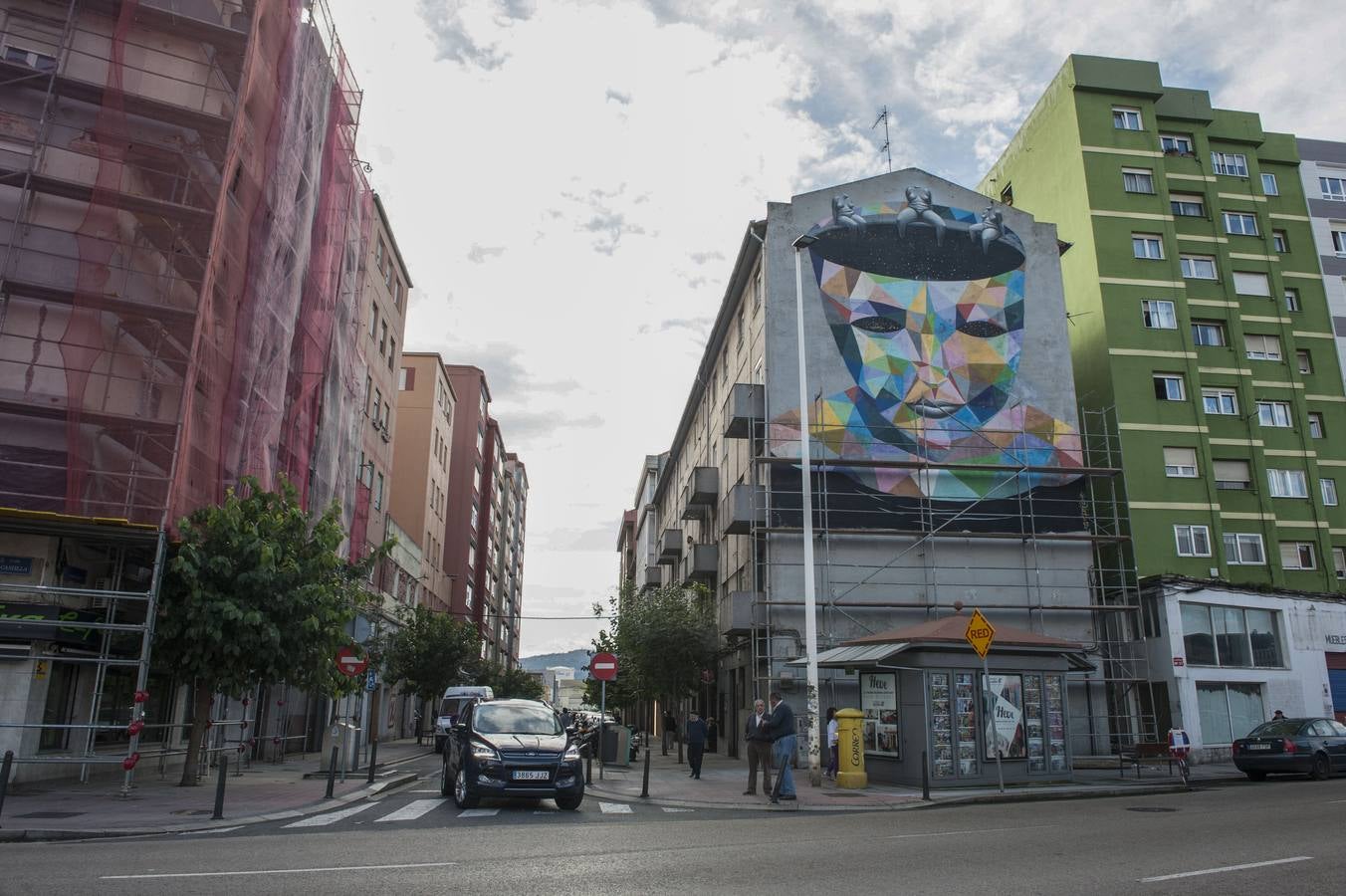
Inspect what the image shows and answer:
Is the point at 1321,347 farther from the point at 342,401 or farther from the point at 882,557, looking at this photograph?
the point at 342,401

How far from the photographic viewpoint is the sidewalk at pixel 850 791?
15805mm


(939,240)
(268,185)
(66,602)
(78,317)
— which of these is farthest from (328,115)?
(939,240)

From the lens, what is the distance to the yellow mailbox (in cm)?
1867

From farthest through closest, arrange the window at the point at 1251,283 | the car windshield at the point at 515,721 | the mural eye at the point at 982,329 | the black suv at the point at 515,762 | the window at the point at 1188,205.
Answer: the window at the point at 1188,205
the window at the point at 1251,283
the mural eye at the point at 982,329
the car windshield at the point at 515,721
the black suv at the point at 515,762

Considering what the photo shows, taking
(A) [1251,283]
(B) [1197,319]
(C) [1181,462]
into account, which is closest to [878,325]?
(C) [1181,462]

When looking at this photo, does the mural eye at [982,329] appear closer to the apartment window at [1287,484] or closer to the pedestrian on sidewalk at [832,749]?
the apartment window at [1287,484]

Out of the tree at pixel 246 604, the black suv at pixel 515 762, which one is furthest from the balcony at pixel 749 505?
the black suv at pixel 515 762

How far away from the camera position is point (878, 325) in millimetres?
29656

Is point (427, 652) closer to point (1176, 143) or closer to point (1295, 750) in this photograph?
point (1295, 750)

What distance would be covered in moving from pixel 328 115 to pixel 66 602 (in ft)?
49.8

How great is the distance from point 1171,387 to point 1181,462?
2.78m

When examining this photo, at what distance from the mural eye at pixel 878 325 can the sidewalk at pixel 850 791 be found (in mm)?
13670

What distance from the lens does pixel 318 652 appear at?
57.0 ft

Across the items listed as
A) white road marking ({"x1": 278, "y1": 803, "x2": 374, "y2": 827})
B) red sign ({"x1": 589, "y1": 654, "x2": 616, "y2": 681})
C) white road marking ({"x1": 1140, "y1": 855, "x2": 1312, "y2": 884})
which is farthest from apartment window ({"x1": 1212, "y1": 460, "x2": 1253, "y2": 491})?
white road marking ({"x1": 278, "y1": 803, "x2": 374, "y2": 827})
